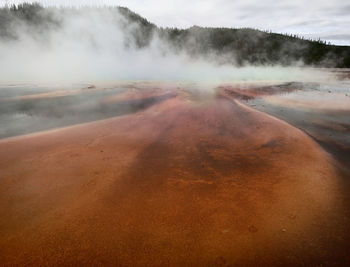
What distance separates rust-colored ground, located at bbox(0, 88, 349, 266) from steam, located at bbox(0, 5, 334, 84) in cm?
1169

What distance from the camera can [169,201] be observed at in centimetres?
241

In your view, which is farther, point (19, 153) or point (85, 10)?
point (85, 10)

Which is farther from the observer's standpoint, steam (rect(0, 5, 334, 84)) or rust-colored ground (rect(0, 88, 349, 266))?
steam (rect(0, 5, 334, 84))

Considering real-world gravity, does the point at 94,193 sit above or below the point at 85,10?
below

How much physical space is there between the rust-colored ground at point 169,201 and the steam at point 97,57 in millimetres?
11686

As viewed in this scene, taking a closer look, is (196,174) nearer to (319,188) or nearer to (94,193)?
(94,193)

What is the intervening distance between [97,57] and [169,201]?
23645mm

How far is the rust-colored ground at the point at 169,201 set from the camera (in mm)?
1825

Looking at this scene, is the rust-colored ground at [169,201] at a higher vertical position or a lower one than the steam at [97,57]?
lower

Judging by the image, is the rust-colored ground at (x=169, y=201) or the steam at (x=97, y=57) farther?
the steam at (x=97, y=57)

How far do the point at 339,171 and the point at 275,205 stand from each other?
4.46 ft

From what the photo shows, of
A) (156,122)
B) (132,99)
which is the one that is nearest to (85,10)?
(132,99)

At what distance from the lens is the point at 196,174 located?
294 centimetres

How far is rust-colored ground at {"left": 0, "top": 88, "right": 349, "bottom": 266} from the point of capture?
71.9 inches
